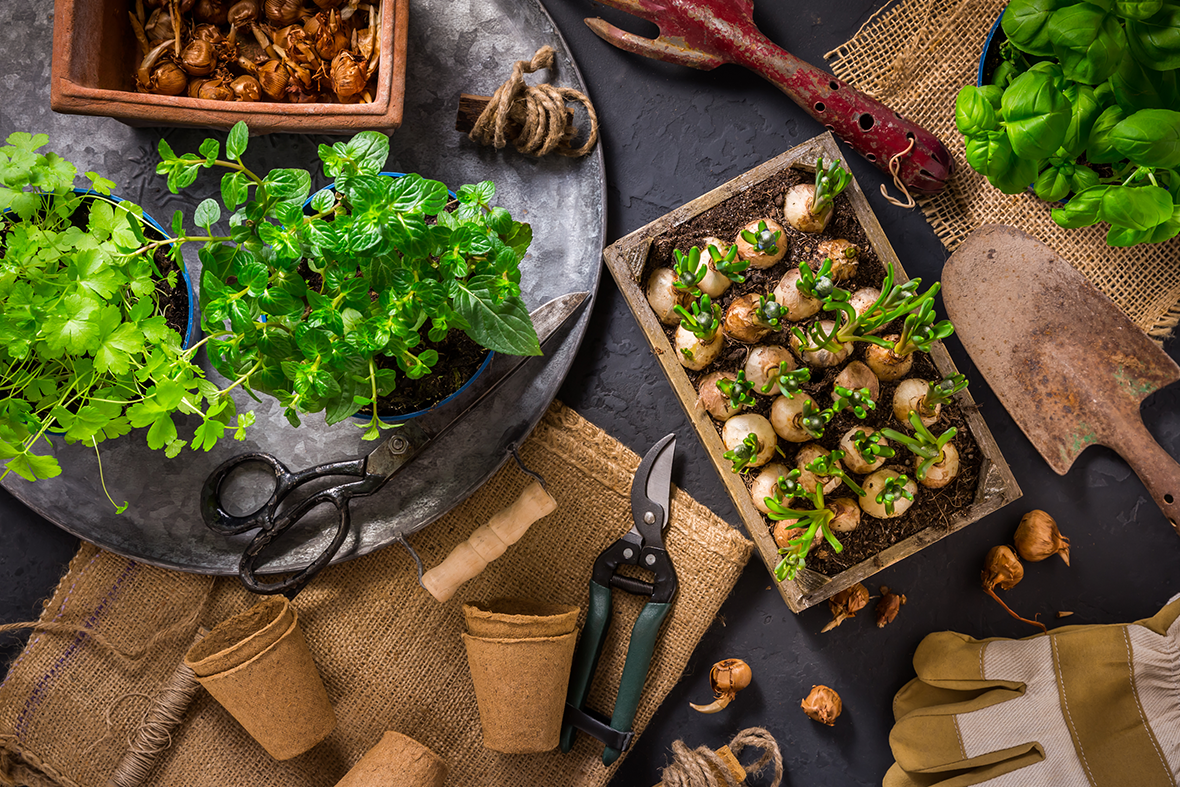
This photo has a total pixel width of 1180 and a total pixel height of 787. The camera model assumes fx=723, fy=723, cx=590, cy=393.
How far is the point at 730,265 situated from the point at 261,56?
71 centimetres

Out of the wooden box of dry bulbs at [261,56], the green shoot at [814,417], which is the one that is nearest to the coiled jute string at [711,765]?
the green shoot at [814,417]

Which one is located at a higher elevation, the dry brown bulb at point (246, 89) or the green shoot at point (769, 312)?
the dry brown bulb at point (246, 89)

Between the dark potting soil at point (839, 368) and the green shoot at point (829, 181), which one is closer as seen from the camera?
the green shoot at point (829, 181)

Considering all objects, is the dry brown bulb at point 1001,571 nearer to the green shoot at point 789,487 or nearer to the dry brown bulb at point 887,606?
the dry brown bulb at point 887,606

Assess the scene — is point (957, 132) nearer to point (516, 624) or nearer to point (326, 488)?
point (516, 624)

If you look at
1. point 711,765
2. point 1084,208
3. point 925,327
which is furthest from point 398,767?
point 1084,208

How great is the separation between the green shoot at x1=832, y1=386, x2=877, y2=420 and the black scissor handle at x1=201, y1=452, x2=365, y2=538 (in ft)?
2.13

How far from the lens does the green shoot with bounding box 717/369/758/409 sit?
0.96m

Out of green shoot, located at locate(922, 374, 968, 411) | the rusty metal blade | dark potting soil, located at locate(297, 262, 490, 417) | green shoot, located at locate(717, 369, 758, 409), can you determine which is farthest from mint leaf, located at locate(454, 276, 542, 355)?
the rusty metal blade

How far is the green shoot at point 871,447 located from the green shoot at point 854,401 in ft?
0.09

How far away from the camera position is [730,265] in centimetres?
91

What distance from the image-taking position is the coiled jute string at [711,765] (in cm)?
110

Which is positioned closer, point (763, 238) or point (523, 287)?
point (763, 238)

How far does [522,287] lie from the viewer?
110 centimetres
